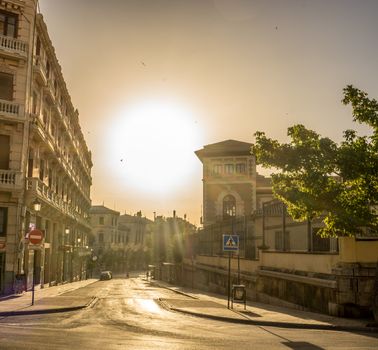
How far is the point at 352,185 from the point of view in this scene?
55.1 feet

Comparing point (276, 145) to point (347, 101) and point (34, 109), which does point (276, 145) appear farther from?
point (34, 109)

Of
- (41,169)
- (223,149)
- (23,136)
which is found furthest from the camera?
(223,149)

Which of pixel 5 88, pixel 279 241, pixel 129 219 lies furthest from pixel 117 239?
pixel 279 241

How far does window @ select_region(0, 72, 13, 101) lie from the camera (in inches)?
1085

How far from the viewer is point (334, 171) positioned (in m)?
16.5

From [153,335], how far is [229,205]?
4591 cm

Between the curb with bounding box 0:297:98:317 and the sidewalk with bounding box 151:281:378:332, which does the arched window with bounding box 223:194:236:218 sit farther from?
the curb with bounding box 0:297:98:317

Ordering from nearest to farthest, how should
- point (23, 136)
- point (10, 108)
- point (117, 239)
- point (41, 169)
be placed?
point (10, 108) < point (23, 136) < point (41, 169) < point (117, 239)

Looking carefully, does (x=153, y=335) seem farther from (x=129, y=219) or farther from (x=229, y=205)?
(x=129, y=219)

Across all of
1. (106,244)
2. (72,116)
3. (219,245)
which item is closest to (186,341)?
(219,245)

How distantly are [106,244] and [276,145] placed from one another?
92.5 m

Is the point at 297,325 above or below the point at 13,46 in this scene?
below

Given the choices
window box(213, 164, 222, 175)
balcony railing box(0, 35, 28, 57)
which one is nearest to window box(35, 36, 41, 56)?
balcony railing box(0, 35, 28, 57)

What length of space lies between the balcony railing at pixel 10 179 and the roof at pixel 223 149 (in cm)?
3464
